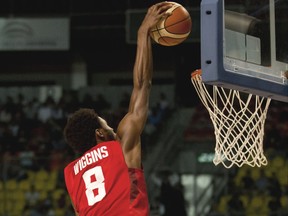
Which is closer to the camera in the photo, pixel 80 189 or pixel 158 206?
pixel 80 189

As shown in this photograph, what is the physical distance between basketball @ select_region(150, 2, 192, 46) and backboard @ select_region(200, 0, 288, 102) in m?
0.24

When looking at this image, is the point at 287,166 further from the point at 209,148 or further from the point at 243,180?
the point at 209,148

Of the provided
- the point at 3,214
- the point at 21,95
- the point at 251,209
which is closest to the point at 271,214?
the point at 251,209

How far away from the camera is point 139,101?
147 inches

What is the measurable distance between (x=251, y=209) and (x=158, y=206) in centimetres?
136

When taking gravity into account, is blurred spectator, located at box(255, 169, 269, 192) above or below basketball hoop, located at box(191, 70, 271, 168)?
below

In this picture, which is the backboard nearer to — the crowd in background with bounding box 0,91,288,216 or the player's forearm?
the player's forearm

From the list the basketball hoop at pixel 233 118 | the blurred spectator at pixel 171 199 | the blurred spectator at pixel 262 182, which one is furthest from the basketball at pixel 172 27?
the blurred spectator at pixel 262 182

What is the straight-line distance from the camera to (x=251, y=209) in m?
10.6

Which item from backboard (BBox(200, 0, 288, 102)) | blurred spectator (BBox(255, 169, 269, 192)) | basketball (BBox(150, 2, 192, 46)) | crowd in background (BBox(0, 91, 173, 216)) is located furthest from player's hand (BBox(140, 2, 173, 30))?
crowd in background (BBox(0, 91, 173, 216))

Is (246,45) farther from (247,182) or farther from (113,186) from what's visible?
(247,182)

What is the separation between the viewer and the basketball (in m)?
4.11

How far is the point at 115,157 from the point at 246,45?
3.71 feet

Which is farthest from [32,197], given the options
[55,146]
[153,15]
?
[153,15]
